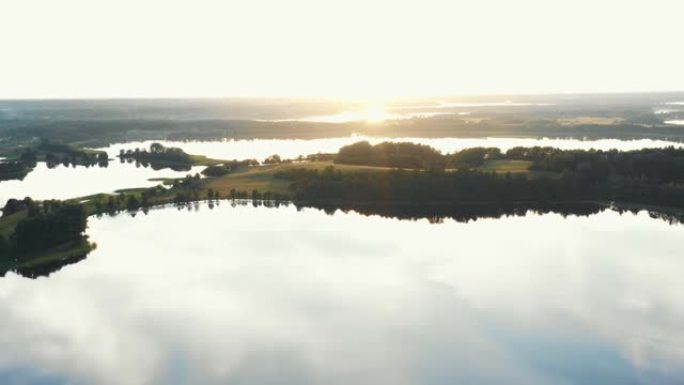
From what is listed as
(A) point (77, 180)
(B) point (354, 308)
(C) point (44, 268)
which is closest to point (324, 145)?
(A) point (77, 180)

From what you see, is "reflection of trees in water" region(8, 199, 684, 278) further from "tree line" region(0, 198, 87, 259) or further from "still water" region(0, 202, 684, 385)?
"tree line" region(0, 198, 87, 259)

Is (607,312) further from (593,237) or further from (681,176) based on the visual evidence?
(681,176)

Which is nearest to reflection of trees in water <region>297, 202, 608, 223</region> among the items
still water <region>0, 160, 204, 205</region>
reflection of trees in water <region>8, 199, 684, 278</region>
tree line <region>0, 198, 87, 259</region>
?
reflection of trees in water <region>8, 199, 684, 278</region>

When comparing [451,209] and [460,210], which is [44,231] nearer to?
[451,209]

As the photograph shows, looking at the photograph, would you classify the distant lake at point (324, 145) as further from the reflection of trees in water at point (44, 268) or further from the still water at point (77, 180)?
the reflection of trees in water at point (44, 268)

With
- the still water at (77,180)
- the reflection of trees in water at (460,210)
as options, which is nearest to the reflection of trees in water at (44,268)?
the reflection of trees in water at (460,210)
